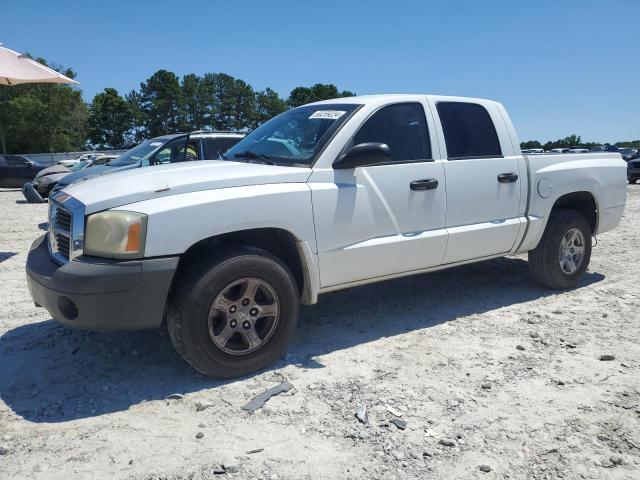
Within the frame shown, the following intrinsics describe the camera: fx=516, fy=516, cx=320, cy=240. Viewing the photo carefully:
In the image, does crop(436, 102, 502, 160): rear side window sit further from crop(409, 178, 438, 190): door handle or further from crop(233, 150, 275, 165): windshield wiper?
crop(233, 150, 275, 165): windshield wiper

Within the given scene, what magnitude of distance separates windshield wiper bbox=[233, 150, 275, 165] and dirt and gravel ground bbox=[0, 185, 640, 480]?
1.42 meters

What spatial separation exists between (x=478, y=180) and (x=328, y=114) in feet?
4.76

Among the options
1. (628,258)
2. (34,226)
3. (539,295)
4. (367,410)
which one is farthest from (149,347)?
(34,226)

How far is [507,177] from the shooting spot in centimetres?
470

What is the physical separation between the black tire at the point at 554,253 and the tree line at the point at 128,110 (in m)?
57.4

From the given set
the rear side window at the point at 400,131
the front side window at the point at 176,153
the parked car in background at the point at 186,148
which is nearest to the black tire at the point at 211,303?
the rear side window at the point at 400,131

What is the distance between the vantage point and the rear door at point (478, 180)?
4383 mm

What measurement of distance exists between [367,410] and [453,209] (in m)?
2.00

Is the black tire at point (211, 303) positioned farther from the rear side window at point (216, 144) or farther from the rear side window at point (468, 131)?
the rear side window at point (216, 144)

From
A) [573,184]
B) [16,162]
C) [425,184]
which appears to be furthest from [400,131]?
[16,162]

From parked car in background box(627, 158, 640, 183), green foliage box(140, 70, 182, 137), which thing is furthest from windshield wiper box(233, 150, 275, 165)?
green foliage box(140, 70, 182, 137)

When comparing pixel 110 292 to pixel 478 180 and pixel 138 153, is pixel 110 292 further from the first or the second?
pixel 138 153

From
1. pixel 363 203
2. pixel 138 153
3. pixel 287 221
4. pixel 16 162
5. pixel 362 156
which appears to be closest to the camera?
pixel 287 221

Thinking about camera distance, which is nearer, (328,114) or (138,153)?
(328,114)
